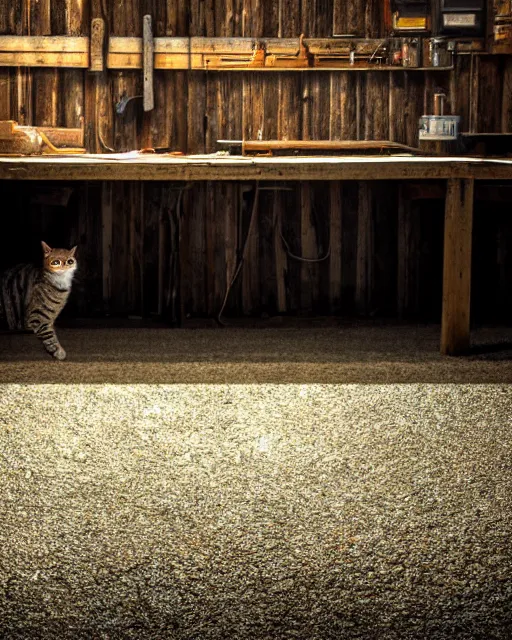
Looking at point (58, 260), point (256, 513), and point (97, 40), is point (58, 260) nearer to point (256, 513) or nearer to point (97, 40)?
point (97, 40)

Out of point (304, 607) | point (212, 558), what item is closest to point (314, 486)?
point (212, 558)

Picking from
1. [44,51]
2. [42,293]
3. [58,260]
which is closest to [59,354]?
[42,293]

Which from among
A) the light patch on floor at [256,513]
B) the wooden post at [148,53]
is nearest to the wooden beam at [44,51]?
the wooden post at [148,53]

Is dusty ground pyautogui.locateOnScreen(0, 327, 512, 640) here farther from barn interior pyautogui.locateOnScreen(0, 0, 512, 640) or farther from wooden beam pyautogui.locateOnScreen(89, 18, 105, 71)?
wooden beam pyautogui.locateOnScreen(89, 18, 105, 71)

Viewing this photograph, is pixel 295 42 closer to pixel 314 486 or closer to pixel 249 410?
pixel 249 410

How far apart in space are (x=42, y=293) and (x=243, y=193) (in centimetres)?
196

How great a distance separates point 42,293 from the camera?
6488mm

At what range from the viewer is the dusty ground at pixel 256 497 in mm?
2873

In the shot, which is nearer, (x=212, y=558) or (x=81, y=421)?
(x=212, y=558)

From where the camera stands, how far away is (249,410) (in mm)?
5109

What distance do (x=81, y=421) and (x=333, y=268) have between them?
3444 mm

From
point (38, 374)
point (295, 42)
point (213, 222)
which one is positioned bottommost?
point (38, 374)

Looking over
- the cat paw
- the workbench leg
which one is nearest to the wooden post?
the cat paw

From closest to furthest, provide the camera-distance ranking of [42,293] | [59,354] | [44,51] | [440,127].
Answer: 1. [59,354]
2. [42,293]
3. [440,127]
4. [44,51]
